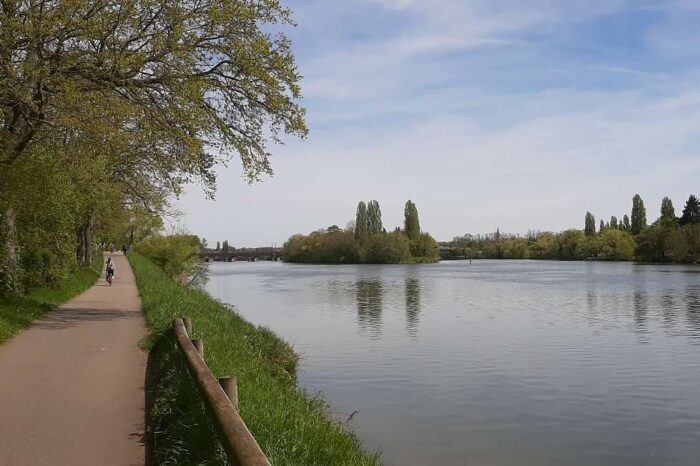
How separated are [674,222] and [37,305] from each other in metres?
105

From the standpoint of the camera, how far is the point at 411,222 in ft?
442

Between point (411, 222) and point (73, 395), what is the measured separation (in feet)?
418

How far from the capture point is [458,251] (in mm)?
175750

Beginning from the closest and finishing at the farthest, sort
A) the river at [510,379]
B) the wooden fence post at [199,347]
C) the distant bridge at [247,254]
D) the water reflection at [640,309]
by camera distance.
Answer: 1. the wooden fence post at [199,347]
2. the river at [510,379]
3. the water reflection at [640,309]
4. the distant bridge at [247,254]

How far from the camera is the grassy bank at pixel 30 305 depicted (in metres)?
13.4

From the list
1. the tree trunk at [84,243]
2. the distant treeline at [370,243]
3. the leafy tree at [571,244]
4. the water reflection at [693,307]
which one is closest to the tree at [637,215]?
the leafy tree at [571,244]

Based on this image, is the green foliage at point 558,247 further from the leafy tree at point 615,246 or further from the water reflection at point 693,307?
the water reflection at point 693,307

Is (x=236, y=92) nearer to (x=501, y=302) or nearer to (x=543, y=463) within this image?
(x=543, y=463)

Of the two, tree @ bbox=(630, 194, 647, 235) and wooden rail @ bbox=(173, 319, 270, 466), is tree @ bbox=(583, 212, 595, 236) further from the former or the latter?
wooden rail @ bbox=(173, 319, 270, 466)

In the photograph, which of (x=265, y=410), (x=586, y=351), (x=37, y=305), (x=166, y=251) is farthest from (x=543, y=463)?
(x=166, y=251)

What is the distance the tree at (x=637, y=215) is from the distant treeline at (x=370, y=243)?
131 ft

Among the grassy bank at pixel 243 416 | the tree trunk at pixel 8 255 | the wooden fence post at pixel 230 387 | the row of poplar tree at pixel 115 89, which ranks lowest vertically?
the grassy bank at pixel 243 416

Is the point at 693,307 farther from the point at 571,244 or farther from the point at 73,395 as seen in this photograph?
the point at 571,244

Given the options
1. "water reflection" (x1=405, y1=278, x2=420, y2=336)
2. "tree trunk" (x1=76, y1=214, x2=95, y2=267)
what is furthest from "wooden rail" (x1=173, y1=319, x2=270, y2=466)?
"tree trunk" (x1=76, y1=214, x2=95, y2=267)
